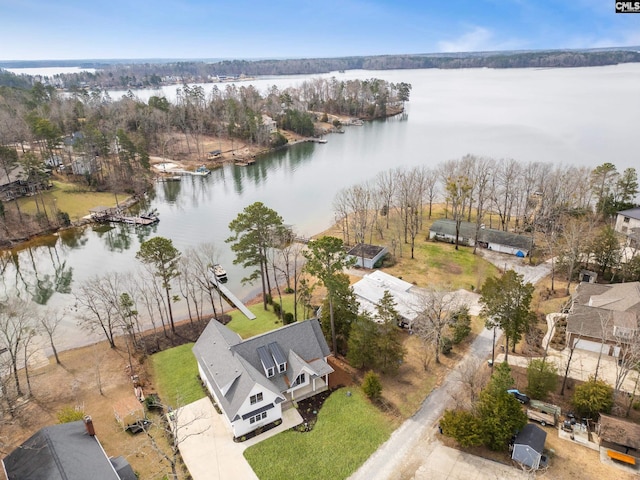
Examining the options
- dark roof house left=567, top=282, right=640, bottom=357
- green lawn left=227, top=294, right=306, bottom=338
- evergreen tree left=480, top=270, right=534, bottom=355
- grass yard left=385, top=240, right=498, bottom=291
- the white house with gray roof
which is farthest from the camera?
grass yard left=385, top=240, right=498, bottom=291

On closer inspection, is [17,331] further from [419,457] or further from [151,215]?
[151,215]

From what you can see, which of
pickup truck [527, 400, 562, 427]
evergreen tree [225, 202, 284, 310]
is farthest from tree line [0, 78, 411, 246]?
pickup truck [527, 400, 562, 427]

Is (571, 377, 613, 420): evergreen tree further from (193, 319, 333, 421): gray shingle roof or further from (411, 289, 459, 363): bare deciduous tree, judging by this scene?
(193, 319, 333, 421): gray shingle roof

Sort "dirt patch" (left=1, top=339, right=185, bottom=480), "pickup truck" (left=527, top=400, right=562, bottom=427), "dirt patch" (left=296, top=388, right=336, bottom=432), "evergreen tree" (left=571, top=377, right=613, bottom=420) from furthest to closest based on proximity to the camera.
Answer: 1. "dirt patch" (left=296, top=388, right=336, bottom=432)
2. "pickup truck" (left=527, top=400, right=562, bottom=427)
3. "evergreen tree" (left=571, top=377, right=613, bottom=420)
4. "dirt patch" (left=1, top=339, right=185, bottom=480)

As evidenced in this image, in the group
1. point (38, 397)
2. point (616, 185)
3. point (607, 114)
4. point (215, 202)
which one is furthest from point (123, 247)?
point (607, 114)

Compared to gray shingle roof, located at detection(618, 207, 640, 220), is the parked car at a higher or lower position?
lower

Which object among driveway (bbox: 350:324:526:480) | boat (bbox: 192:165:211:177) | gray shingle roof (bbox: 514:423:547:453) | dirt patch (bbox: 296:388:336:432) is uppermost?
boat (bbox: 192:165:211:177)

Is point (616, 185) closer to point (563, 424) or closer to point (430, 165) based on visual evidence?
point (430, 165)
